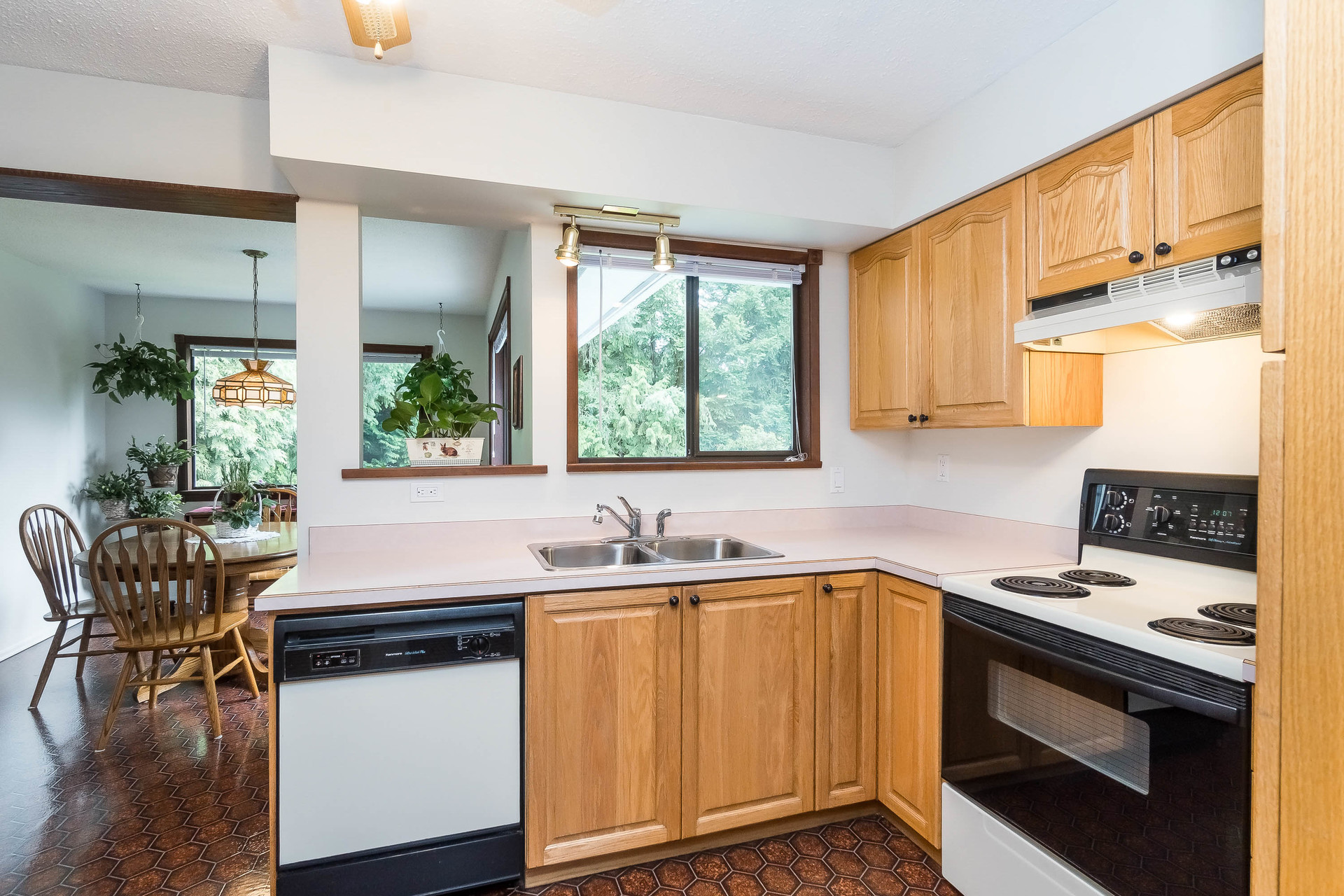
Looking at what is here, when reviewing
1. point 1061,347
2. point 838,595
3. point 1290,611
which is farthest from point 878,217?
point 1290,611

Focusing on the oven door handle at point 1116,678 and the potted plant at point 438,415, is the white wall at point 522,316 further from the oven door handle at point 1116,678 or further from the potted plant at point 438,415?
the oven door handle at point 1116,678

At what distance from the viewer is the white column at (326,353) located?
7.30 ft

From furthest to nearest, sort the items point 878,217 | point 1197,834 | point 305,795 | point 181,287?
point 181,287 → point 878,217 → point 305,795 → point 1197,834

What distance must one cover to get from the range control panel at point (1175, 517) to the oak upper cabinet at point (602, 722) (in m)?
1.32

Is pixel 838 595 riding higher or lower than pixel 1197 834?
higher

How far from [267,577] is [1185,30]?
4864 mm

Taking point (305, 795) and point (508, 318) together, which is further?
point (508, 318)

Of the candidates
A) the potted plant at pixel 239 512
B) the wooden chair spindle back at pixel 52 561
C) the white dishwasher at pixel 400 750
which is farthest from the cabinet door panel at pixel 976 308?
the wooden chair spindle back at pixel 52 561

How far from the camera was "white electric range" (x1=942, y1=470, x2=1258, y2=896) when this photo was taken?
120 centimetres

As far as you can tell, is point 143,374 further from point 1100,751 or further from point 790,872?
point 1100,751

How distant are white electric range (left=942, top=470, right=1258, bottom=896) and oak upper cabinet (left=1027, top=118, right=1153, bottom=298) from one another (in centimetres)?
60

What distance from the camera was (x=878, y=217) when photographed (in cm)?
253

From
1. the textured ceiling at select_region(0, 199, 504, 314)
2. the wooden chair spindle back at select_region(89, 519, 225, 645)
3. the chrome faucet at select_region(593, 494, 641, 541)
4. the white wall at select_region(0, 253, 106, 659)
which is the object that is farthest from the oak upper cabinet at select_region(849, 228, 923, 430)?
the white wall at select_region(0, 253, 106, 659)

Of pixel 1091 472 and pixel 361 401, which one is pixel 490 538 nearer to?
pixel 361 401
